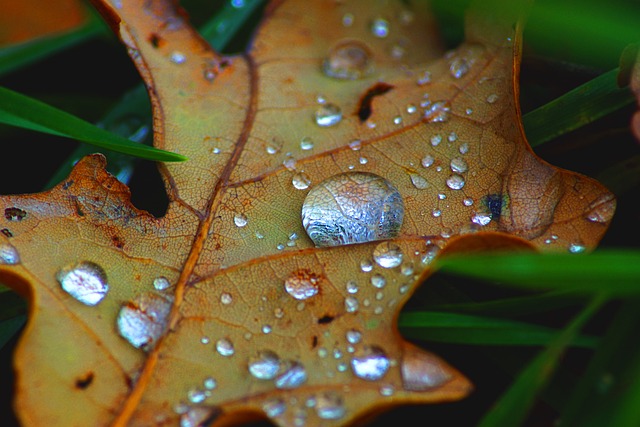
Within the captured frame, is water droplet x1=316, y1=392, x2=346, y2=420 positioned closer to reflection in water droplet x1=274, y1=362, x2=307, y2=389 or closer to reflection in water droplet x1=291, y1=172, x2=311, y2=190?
reflection in water droplet x1=274, y1=362, x2=307, y2=389

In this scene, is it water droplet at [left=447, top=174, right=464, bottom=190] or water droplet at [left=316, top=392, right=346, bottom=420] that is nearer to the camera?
water droplet at [left=316, top=392, right=346, bottom=420]

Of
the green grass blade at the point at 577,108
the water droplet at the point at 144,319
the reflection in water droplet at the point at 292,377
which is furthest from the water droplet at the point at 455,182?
the water droplet at the point at 144,319

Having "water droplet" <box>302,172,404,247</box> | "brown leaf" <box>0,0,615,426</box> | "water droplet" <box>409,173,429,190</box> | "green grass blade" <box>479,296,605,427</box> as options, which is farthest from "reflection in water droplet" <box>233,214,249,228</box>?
"green grass blade" <box>479,296,605,427</box>

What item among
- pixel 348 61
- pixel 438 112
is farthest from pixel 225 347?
pixel 348 61

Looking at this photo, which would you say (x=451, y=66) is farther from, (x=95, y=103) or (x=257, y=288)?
(x=95, y=103)

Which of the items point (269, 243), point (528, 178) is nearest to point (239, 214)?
point (269, 243)

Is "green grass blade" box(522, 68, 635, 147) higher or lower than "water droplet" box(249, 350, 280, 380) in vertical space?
higher
